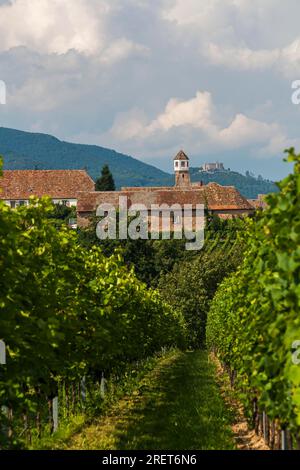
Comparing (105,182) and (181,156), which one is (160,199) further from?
(181,156)

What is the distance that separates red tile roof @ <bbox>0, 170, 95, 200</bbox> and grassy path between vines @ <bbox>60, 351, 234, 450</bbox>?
319 feet

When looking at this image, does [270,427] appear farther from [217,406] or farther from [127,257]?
[127,257]

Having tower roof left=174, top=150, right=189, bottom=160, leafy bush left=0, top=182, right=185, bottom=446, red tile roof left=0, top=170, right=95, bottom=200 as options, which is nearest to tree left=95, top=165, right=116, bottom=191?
red tile roof left=0, top=170, right=95, bottom=200

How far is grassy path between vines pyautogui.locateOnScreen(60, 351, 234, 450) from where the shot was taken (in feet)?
42.7

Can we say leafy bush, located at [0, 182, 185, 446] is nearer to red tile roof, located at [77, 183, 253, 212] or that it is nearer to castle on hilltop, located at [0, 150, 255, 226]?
red tile roof, located at [77, 183, 253, 212]

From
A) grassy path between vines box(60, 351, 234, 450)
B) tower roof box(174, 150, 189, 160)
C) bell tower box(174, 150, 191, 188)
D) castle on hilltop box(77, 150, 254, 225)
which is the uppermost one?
tower roof box(174, 150, 189, 160)

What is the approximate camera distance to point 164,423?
15852 millimetres

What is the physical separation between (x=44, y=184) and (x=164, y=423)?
109 metres

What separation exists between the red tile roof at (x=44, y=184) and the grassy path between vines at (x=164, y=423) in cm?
9720

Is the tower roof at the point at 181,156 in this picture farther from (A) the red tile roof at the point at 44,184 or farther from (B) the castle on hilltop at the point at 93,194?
(A) the red tile roof at the point at 44,184

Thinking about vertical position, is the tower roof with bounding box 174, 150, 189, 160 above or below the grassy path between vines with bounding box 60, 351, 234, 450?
above

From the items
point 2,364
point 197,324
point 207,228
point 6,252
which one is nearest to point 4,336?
point 2,364

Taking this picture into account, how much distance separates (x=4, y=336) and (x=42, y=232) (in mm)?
3087

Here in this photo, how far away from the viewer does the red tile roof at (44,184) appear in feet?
395
